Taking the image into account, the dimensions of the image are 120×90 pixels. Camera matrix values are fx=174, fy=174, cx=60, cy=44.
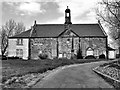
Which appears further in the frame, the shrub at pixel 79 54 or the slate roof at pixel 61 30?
the slate roof at pixel 61 30

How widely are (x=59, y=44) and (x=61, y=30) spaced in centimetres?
518

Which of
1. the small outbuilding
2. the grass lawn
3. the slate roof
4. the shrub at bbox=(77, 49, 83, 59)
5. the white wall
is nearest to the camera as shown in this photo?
the grass lawn

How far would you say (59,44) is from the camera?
47.8 meters

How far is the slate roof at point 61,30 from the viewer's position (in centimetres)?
4891

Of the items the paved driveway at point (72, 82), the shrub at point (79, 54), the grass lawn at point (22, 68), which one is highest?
the shrub at point (79, 54)

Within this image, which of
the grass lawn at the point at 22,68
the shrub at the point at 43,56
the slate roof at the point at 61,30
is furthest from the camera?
the slate roof at the point at 61,30

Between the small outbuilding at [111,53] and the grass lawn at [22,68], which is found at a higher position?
the small outbuilding at [111,53]

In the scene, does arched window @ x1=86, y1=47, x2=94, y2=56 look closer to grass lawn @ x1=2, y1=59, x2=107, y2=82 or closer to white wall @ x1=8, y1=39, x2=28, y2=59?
white wall @ x1=8, y1=39, x2=28, y2=59

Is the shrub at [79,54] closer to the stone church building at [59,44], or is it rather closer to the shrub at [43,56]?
the stone church building at [59,44]

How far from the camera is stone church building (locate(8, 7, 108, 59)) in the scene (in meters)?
47.3

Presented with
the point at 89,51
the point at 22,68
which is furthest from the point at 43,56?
the point at 22,68

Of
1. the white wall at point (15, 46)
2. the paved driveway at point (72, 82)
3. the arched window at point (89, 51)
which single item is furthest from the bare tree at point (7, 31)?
the paved driveway at point (72, 82)

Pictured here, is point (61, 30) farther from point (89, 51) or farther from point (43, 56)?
point (89, 51)

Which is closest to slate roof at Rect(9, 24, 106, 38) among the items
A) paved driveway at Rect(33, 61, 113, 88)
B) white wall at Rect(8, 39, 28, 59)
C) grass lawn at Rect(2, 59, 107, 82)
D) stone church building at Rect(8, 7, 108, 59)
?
stone church building at Rect(8, 7, 108, 59)
